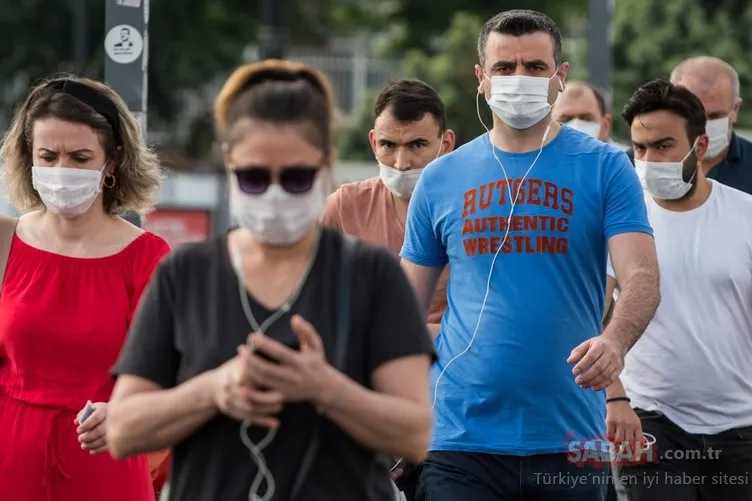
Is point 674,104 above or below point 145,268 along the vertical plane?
above

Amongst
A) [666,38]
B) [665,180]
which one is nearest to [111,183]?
[665,180]

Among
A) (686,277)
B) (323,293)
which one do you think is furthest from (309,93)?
(686,277)

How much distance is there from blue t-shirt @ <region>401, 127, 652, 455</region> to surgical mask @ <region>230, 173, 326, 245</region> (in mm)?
2050

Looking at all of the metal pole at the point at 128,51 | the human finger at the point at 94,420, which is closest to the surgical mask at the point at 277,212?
the human finger at the point at 94,420

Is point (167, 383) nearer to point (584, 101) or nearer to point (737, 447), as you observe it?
point (737, 447)

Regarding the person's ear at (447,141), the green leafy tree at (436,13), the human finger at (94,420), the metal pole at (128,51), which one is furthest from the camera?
the green leafy tree at (436,13)

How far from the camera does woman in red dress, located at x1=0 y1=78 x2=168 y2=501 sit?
5.44 metres

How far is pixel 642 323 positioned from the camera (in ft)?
18.1

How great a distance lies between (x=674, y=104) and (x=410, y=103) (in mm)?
1197

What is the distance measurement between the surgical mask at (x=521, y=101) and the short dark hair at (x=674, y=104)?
1.61 meters

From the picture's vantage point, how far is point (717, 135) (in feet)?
28.2

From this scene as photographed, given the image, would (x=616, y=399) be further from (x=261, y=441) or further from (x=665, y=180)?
(x=261, y=441)

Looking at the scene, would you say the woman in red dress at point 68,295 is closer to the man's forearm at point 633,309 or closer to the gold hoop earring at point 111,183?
the gold hoop earring at point 111,183

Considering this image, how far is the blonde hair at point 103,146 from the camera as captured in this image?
18.6 ft
